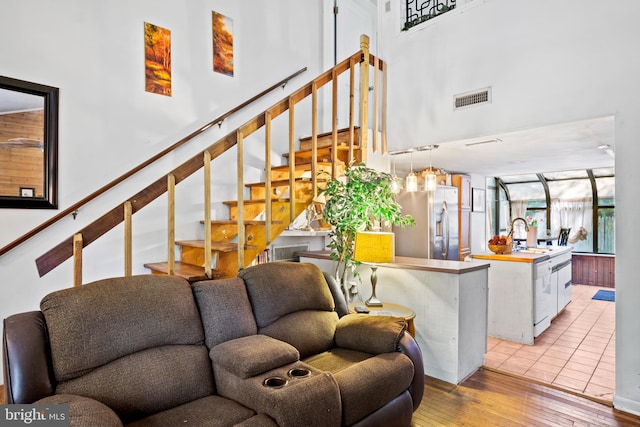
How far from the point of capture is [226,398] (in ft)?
5.79

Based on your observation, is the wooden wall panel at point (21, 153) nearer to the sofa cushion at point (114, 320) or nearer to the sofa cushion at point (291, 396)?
the sofa cushion at point (114, 320)

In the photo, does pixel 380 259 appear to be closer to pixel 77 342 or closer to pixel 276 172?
pixel 276 172

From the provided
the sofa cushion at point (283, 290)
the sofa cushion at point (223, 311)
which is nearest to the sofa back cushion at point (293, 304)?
the sofa cushion at point (283, 290)

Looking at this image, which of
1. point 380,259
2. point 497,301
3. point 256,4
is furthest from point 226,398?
point 256,4

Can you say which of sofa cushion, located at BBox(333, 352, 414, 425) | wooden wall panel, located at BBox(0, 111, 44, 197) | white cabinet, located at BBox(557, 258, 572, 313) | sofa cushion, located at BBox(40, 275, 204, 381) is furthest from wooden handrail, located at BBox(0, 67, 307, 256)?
white cabinet, located at BBox(557, 258, 572, 313)

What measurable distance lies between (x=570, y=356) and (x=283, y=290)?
9.83 feet

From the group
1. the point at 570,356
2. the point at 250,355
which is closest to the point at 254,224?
the point at 250,355

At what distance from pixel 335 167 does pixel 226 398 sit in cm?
200

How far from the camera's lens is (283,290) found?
2.37 meters

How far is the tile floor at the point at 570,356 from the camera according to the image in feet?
9.74

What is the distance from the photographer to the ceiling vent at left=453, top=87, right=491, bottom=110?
10.9 feet

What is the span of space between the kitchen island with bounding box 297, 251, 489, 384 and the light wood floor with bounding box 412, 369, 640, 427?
0.16 m

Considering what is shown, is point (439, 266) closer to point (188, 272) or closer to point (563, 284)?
point (188, 272)

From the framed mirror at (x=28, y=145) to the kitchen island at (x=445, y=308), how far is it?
2794 millimetres
